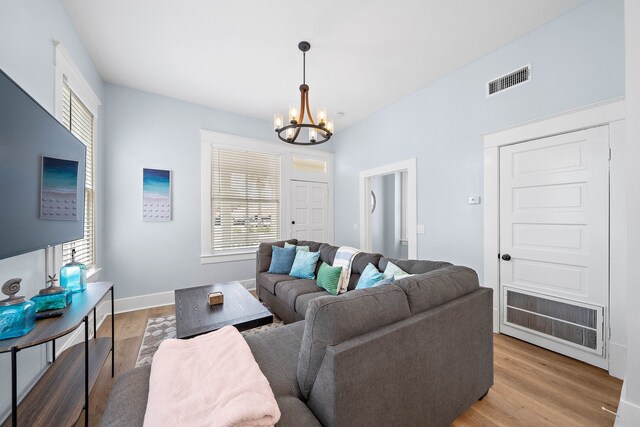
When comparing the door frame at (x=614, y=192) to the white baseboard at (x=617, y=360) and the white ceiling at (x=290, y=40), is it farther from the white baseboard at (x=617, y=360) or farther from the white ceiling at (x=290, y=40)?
the white ceiling at (x=290, y=40)

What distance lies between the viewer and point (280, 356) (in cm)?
138

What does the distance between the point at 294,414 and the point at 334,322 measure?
378mm

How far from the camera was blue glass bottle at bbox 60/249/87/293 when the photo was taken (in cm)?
168

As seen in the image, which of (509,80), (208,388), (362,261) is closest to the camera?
(208,388)

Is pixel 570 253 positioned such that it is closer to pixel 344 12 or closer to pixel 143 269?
pixel 344 12

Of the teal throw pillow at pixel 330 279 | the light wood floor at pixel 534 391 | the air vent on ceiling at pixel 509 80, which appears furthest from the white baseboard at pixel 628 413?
the air vent on ceiling at pixel 509 80

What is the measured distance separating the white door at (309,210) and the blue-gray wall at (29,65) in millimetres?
3335

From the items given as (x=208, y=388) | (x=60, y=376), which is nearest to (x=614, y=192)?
(x=208, y=388)

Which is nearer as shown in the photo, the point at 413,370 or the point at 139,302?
the point at 413,370

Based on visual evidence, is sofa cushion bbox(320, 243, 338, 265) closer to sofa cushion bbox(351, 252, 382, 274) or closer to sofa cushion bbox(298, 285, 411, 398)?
sofa cushion bbox(351, 252, 382, 274)

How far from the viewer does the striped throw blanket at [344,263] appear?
2.65 meters

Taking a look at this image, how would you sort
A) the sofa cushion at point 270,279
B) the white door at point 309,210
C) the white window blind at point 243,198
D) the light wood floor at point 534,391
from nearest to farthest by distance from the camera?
the light wood floor at point 534,391
the sofa cushion at point 270,279
the white window blind at point 243,198
the white door at point 309,210

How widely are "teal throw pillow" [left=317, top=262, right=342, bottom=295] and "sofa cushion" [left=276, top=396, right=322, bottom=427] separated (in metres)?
1.56

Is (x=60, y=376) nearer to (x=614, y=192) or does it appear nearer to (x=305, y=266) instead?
(x=305, y=266)
